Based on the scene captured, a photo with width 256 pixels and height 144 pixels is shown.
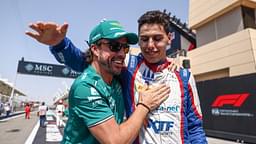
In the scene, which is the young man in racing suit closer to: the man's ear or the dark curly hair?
the dark curly hair

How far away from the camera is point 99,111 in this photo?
128cm

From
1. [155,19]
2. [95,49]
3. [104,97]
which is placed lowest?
[104,97]

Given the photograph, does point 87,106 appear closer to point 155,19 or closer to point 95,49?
point 95,49

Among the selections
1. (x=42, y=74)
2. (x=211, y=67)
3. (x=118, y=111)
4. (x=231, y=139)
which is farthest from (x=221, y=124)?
(x=42, y=74)

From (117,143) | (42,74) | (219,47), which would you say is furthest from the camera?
(42,74)

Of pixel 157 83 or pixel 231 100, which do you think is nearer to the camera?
pixel 157 83

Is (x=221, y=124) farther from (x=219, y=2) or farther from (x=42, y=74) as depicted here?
(x=42, y=74)

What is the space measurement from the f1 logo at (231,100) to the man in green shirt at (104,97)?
6.96m

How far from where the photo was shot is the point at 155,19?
1645 millimetres

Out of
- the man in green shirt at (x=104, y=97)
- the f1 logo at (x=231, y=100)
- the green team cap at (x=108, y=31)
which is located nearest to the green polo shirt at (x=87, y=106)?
the man in green shirt at (x=104, y=97)

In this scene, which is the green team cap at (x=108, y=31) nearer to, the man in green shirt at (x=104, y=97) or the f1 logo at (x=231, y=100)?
the man in green shirt at (x=104, y=97)

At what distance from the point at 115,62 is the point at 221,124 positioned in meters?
8.08

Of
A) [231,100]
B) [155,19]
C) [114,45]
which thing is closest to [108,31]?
[114,45]

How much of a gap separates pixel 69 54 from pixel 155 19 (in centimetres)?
76
